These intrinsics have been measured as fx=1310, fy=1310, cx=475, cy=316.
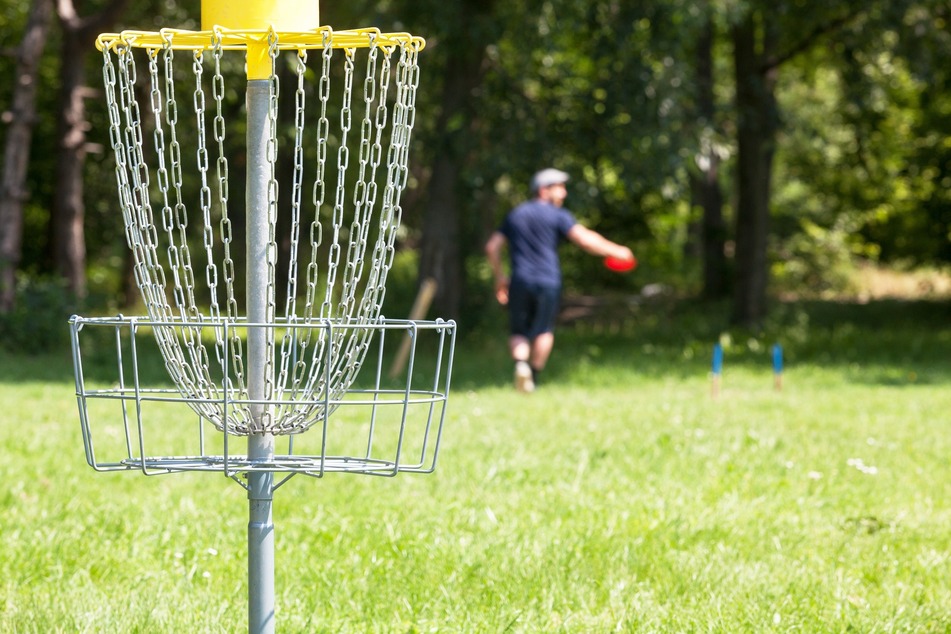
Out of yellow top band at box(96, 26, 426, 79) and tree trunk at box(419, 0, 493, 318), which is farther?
tree trunk at box(419, 0, 493, 318)

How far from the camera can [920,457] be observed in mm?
7402

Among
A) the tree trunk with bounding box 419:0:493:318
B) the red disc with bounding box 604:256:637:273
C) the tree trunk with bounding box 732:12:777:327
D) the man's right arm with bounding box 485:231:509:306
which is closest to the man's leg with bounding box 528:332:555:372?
the man's right arm with bounding box 485:231:509:306

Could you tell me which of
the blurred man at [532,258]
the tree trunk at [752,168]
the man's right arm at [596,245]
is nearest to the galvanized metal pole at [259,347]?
the man's right arm at [596,245]

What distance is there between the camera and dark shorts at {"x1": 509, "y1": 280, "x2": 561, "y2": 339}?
11.7 metres

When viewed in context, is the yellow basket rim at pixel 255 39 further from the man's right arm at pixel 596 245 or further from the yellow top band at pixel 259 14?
the man's right arm at pixel 596 245

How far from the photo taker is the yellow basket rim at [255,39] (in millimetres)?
2691

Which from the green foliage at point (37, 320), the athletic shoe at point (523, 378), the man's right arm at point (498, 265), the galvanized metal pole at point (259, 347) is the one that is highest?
the galvanized metal pole at point (259, 347)

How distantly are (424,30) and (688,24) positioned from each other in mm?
3556

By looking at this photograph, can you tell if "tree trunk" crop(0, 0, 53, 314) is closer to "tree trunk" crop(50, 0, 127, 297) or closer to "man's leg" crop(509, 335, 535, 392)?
"tree trunk" crop(50, 0, 127, 297)

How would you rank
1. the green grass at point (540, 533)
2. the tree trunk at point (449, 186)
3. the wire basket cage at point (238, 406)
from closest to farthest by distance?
1. the wire basket cage at point (238, 406)
2. the green grass at point (540, 533)
3. the tree trunk at point (449, 186)

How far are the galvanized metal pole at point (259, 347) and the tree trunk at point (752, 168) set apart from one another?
1804cm

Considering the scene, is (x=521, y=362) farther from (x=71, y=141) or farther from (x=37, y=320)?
(x=71, y=141)

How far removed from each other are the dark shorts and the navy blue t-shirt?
7cm

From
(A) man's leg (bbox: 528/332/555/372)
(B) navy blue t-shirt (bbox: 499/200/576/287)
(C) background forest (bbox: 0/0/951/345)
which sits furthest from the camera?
(C) background forest (bbox: 0/0/951/345)
